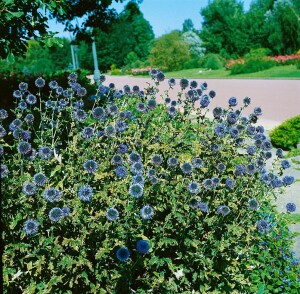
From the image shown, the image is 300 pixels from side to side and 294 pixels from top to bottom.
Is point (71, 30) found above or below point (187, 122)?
above

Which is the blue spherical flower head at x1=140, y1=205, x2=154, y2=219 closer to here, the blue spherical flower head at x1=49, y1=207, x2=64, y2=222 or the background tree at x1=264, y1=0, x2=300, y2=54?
the blue spherical flower head at x1=49, y1=207, x2=64, y2=222

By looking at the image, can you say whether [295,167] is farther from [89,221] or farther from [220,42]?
[220,42]

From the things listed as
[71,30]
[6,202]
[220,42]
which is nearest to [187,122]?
[6,202]

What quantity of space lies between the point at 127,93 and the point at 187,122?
1.03 meters

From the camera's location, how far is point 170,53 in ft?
156

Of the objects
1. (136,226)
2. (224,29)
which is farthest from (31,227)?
(224,29)

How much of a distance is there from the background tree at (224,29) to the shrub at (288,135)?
45.7m

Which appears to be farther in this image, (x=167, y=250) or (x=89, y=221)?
Answer: (x=167, y=250)

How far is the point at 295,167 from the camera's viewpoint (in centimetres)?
709

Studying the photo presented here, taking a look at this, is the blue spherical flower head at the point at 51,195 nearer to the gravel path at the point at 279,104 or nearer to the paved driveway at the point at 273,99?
the gravel path at the point at 279,104

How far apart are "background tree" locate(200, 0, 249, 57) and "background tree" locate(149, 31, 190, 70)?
291 inches

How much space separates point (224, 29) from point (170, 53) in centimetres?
1713

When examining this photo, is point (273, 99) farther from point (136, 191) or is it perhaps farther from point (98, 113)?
point (136, 191)

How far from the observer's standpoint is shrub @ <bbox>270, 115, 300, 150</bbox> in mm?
8094
